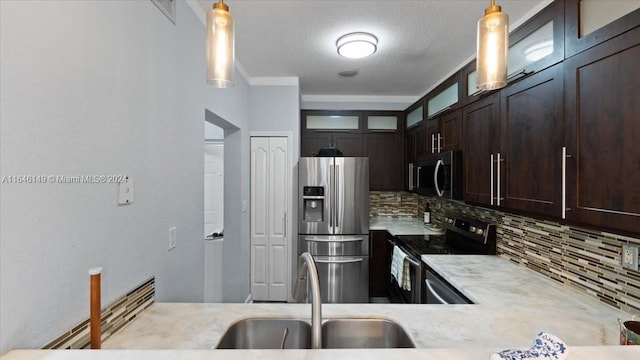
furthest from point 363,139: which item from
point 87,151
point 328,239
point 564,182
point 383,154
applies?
point 87,151

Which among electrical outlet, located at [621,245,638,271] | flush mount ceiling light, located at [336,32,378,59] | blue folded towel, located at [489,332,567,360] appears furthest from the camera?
flush mount ceiling light, located at [336,32,378,59]

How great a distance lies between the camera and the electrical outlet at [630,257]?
1.34 meters

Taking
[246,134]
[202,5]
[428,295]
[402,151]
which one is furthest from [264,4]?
[402,151]

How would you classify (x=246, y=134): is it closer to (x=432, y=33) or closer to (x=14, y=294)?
(x=432, y=33)

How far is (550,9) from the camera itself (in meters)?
1.60

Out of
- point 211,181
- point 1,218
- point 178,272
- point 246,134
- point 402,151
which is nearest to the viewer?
point 1,218

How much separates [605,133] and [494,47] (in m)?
0.78

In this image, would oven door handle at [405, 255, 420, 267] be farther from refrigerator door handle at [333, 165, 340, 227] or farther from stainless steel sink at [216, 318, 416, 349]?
stainless steel sink at [216, 318, 416, 349]

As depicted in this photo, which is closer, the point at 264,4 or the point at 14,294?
the point at 14,294

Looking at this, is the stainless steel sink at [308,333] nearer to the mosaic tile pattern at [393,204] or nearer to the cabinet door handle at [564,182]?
the cabinet door handle at [564,182]

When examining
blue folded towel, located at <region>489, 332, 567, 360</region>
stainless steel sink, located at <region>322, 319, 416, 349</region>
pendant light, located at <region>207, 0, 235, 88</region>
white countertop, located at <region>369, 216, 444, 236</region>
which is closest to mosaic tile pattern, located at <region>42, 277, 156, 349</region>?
stainless steel sink, located at <region>322, 319, 416, 349</region>

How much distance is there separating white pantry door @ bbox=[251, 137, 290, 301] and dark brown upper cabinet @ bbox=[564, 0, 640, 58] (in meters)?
2.63

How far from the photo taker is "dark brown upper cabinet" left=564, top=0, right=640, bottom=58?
1.16 meters

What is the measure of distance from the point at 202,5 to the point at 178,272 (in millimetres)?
1669
